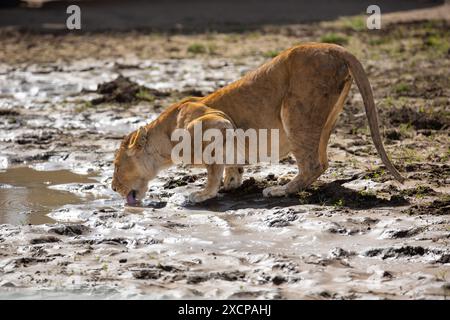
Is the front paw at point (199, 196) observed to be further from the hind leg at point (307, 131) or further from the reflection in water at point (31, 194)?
the reflection in water at point (31, 194)

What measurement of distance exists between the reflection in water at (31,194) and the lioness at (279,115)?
0.61 metres

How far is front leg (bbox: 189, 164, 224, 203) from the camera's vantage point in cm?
838

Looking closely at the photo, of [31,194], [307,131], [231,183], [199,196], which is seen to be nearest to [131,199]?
[199,196]

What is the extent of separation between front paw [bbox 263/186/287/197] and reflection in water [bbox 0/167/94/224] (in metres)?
1.65

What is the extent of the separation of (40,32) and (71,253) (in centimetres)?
1337

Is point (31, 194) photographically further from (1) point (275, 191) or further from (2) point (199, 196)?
(1) point (275, 191)

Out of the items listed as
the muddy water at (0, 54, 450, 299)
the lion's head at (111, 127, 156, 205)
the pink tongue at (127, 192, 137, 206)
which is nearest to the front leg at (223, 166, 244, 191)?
the muddy water at (0, 54, 450, 299)

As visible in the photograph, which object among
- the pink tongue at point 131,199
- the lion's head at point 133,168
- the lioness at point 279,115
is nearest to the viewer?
the lioness at point 279,115

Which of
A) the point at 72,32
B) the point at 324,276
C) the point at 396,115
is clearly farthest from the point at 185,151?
the point at 72,32

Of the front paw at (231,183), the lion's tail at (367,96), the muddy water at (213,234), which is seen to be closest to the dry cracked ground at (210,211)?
the muddy water at (213,234)

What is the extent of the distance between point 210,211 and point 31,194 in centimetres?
184

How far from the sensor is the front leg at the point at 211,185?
8383mm

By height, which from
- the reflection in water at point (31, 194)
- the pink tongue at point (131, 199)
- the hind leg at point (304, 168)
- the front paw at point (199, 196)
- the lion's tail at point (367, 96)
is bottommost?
the reflection in water at point (31, 194)
